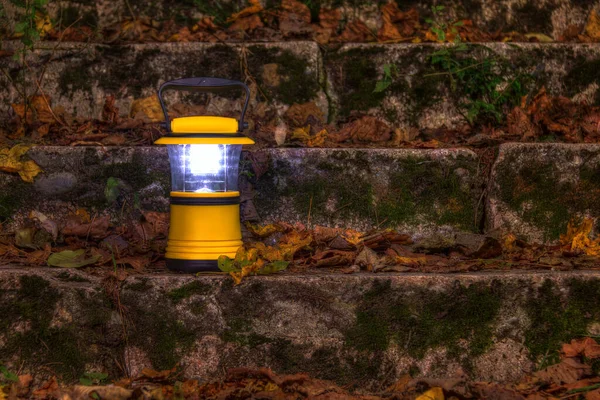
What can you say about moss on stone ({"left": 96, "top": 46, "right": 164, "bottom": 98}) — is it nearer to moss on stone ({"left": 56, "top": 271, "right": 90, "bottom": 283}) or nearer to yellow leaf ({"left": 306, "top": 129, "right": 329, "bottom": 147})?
yellow leaf ({"left": 306, "top": 129, "right": 329, "bottom": 147})

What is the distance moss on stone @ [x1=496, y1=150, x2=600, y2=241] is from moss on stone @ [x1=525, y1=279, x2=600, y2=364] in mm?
645

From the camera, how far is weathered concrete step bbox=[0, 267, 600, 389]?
8.87ft

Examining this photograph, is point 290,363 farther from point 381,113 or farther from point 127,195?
point 381,113

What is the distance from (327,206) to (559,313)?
1.08 meters

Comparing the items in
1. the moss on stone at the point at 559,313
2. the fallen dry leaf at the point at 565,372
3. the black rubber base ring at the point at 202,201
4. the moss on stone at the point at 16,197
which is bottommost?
the fallen dry leaf at the point at 565,372

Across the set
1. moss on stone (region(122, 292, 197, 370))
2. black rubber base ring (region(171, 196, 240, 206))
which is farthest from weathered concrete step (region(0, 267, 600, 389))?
black rubber base ring (region(171, 196, 240, 206))

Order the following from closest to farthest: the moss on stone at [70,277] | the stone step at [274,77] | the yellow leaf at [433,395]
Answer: the yellow leaf at [433,395]
the moss on stone at [70,277]
the stone step at [274,77]

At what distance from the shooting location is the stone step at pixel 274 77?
12.9ft

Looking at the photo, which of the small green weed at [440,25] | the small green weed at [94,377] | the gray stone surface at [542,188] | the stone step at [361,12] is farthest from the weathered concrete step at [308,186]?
the stone step at [361,12]

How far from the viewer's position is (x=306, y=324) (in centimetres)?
272

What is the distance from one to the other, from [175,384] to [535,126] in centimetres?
224

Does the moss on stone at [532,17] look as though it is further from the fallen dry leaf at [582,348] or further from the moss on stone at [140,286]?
the moss on stone at [140,286]

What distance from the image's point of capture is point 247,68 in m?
3.93

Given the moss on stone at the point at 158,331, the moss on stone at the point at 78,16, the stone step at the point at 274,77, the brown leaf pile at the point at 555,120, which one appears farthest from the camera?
the moss on stone at the point at 78,16
